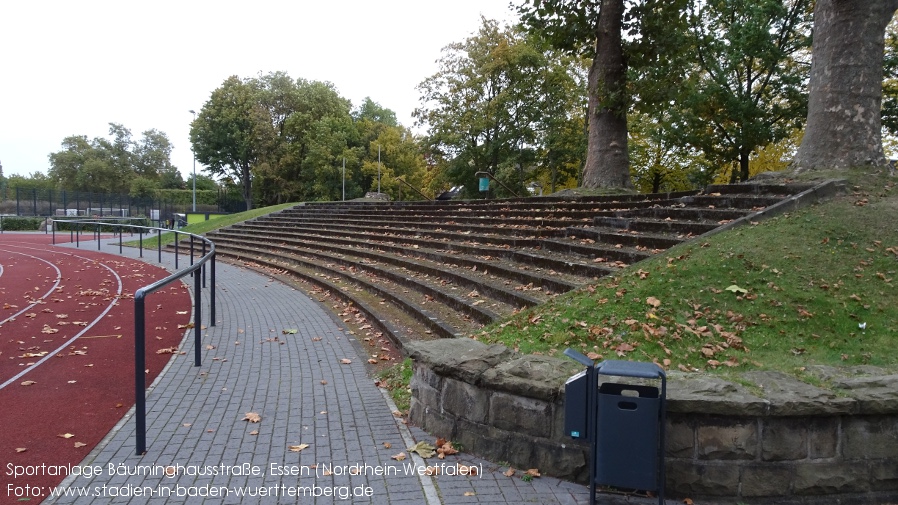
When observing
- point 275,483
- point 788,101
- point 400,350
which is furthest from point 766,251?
point 788,101

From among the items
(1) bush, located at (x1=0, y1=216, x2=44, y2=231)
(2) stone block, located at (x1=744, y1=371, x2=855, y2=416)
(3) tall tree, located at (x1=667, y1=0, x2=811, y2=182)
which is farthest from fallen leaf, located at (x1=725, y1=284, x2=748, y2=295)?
(1) bush, located at (x1=0, y1=216, x2=44, y2=231)

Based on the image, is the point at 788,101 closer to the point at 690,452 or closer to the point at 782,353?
the point at 782,353

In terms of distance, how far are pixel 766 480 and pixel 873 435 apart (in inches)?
26.7

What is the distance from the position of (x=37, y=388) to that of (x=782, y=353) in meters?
7.05

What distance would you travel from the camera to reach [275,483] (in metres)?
3.66

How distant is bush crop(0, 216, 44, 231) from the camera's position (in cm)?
3831

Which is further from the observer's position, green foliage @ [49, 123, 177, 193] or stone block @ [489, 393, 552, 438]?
green foliage @ [49, 123, 177, 193]

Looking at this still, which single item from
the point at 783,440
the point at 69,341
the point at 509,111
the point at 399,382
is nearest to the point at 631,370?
the point at 783,440

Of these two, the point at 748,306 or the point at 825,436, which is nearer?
the point at 825,436

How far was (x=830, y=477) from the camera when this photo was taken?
11.0 ft

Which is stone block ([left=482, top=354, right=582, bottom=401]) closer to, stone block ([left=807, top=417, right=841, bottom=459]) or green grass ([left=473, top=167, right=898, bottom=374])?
green grass ([left=473, top=167, right=898, bottom=374])

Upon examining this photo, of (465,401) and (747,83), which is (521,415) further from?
(747,83)

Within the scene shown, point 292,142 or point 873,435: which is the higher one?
point 292,142

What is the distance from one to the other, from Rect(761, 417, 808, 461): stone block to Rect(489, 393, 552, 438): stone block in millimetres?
1273
